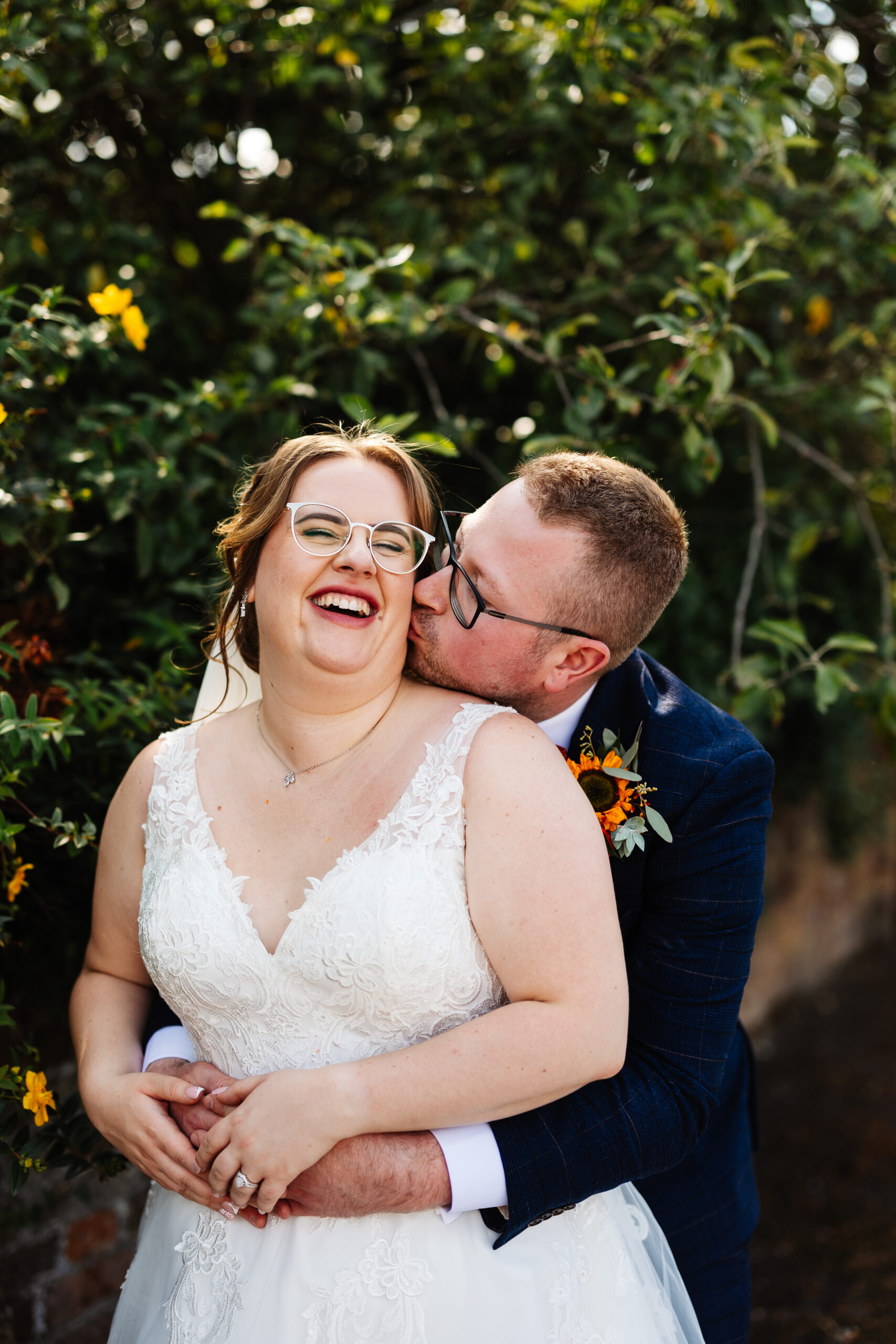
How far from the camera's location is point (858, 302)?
3549 mm

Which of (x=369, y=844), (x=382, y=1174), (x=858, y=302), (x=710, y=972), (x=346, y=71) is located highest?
(x=346, y=71)

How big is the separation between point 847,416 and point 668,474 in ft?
2.52

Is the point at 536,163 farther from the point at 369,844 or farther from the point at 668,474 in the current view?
the point at 369,844

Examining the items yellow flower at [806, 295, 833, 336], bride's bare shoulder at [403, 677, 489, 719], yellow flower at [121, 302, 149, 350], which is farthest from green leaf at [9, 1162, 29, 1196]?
yellow flower at [806, 295, 833, 336]

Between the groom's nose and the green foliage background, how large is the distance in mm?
388

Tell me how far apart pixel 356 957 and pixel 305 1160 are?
11.7 inches

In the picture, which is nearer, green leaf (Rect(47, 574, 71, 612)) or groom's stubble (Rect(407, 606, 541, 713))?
groom's stubble (Rect(407, 606, 541, 713))

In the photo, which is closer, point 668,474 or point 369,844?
point 369,844

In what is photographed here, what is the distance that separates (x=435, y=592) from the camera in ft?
5.83

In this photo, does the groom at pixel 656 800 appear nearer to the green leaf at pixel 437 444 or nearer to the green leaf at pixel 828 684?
the green leaf at pixel 437 444

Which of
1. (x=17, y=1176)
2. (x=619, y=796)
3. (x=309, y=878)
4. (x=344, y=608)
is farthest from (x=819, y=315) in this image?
(x=17, y=1176)

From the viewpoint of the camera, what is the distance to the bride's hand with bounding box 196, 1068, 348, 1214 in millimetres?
1390

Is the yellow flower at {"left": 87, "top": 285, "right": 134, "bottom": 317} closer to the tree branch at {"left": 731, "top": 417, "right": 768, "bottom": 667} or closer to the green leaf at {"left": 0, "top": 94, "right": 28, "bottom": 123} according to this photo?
the green leaf at {"left": 0, "top": 94, "right": 28, "bottom": 123}

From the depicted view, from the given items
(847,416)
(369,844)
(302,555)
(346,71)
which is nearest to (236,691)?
(302,555)
